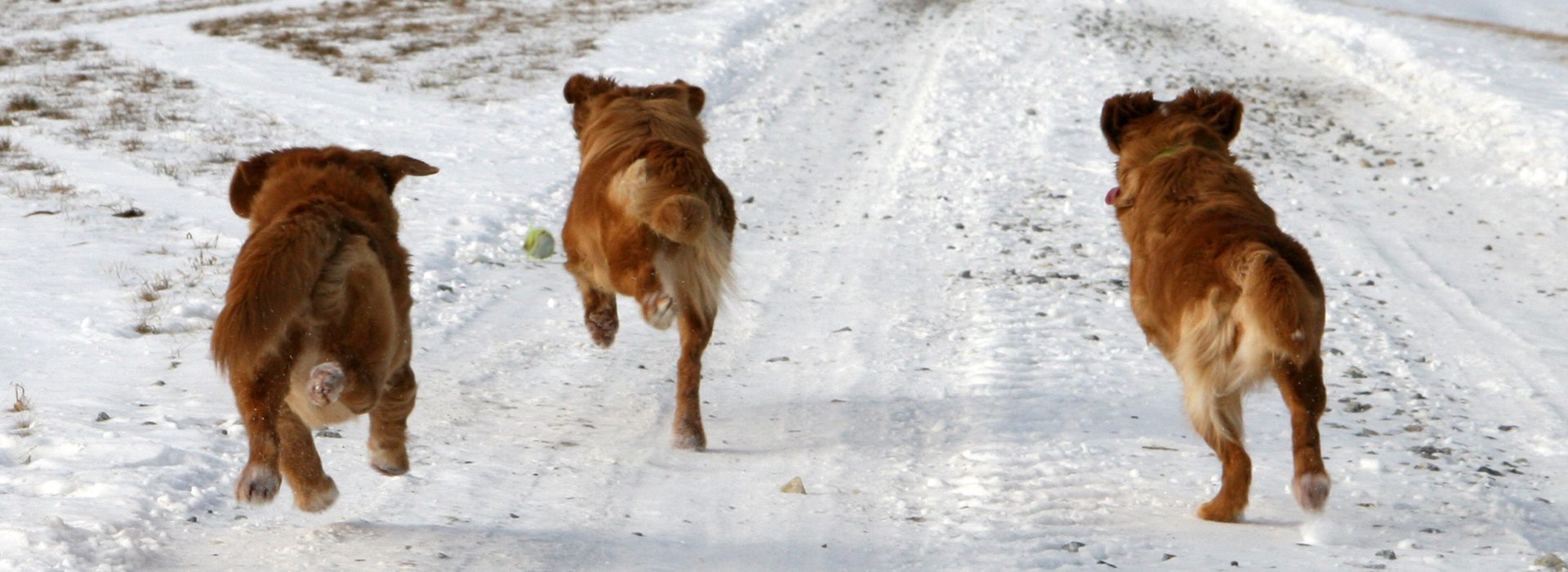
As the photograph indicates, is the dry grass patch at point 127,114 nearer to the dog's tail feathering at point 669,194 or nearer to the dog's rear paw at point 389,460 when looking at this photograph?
the dog's tail feathering at point 669,194

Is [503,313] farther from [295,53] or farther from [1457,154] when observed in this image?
[295,53]

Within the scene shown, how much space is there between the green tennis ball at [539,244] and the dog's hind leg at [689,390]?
3.17 meters

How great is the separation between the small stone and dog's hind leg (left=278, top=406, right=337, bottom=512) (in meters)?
1.76

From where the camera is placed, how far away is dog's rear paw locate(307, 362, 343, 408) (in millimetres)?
3885

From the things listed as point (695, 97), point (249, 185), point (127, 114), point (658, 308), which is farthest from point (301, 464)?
point (127, 114)

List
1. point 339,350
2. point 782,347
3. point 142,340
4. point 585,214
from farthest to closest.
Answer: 1. point 782,347
2. point 142,340
3. point 585,214
4. point 339,350

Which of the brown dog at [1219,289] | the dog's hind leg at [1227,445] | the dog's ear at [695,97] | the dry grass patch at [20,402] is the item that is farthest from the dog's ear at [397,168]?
the dog's hind leg at [1227,445]

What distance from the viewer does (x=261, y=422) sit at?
3.73 metres

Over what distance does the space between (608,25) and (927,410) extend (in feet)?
58.9

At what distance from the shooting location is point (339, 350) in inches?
161

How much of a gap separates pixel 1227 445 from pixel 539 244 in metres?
5.20

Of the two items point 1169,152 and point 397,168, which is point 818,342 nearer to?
point 1169,152

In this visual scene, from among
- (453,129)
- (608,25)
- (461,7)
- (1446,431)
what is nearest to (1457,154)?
(1446,431)

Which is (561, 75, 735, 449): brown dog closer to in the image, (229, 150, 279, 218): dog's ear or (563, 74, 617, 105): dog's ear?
(563, 74, 617, 105): dog's ear
